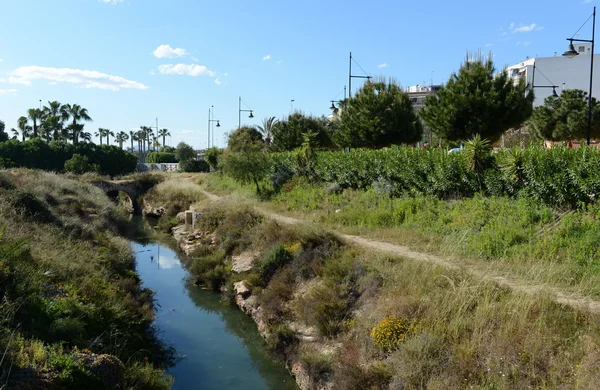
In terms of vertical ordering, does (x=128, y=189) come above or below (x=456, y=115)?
below

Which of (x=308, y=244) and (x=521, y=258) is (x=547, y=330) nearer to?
(x=521, y=258)

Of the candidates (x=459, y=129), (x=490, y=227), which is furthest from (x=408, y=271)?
(x=459, y=129)

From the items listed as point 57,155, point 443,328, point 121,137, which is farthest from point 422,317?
point 121,137

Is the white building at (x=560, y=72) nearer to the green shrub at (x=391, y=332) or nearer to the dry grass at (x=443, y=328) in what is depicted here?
the dry grass at (x=443, y=328)

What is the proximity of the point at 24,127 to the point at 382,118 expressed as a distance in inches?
2451

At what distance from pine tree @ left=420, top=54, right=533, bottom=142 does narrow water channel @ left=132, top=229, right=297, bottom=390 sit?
1258cm

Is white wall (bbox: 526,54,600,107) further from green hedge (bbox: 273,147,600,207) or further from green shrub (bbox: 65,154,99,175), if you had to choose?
green shrub (bbox: 65,154,99,175)

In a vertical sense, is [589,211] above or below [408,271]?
above

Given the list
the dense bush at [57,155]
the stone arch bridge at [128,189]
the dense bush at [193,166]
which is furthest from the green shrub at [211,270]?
the dense bush at [193,166]

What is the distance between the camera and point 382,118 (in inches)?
1136

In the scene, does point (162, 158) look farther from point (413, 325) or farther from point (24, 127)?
point (413, 325)

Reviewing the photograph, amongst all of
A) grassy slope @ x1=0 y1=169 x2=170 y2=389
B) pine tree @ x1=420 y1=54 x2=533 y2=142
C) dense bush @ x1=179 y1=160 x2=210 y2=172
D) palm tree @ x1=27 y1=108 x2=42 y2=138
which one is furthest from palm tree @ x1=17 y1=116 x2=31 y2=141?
pine tree @ x1=420 y1=54 x2=533 y2=142

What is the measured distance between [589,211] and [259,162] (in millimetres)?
24394

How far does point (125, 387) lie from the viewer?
888 cm
